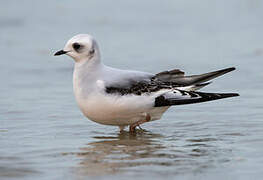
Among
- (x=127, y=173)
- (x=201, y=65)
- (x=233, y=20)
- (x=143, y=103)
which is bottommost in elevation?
(x=127, y=173)

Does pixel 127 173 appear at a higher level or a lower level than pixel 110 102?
lower

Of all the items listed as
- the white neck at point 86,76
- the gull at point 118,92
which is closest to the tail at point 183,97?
the gull at point 118,92

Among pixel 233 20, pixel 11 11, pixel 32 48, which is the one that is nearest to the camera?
pixel 32 48

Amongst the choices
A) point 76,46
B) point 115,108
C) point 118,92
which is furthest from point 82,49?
point 115,108

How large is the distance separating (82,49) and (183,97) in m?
1.15

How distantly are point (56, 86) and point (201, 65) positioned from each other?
8.40 ft

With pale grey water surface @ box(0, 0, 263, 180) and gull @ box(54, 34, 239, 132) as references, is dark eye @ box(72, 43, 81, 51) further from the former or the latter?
pale grey water surface @ box(0, 0, 263, 180)

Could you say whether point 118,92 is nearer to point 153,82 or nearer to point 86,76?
point 86,76

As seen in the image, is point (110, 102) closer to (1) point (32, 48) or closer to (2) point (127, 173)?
(2) point (127, 173)

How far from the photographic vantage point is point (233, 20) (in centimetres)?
1493

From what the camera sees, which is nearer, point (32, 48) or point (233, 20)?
point (32, 48)

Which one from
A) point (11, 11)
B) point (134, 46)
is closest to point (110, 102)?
point (134, 46)

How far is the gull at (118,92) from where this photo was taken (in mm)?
7062

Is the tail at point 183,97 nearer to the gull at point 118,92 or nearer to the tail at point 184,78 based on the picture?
the gull at point 118,92
